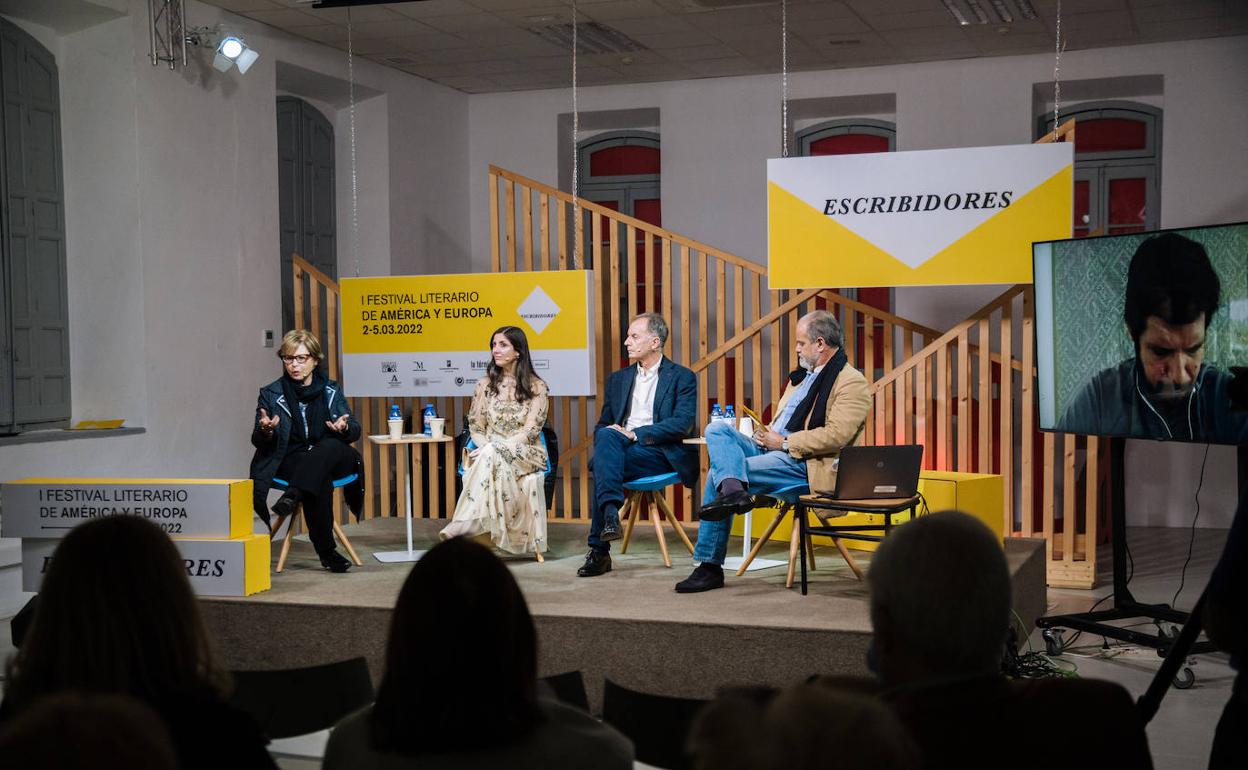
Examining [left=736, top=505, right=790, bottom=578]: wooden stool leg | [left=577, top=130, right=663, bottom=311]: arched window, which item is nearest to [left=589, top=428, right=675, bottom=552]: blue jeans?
[left=736, top=505, right=790, bottom=578]: wooden stool leg

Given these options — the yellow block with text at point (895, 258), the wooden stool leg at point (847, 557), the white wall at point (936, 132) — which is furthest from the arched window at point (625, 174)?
the wooden stool leg at point (847, 557)

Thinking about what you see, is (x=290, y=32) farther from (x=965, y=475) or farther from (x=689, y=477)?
(x=965, y=475)

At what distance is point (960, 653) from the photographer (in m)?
1.78

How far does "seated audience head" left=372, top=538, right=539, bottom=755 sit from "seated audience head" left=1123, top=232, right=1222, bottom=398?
12.8 feet

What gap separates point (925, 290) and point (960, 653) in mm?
8261

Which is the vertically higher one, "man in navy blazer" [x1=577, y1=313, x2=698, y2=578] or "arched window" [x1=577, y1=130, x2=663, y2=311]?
"arched window" [x1=577, y1=130, x2=663, y2=311]

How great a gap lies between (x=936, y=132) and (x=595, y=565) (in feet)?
18.4

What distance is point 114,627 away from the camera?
68.4 inches

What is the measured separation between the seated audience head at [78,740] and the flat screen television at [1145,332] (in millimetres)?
4172

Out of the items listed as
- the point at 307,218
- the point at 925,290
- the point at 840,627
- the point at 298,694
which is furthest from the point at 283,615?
the point at 925,290

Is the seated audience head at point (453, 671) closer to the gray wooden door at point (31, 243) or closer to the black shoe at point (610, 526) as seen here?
the black shoe at point (610, 526)

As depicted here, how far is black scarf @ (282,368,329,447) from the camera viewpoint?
19.2 ft

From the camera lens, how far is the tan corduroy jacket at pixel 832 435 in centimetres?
532

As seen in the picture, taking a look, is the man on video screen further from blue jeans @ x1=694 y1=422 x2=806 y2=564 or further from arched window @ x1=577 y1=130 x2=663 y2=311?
arched window @ x1=577 y1=130 x2=663 y2=311
